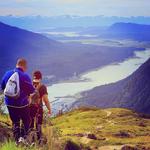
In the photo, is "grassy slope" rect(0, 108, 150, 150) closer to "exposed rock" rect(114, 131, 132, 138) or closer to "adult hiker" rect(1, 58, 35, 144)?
"exposed rock" rect(114, 131, 132, 138)

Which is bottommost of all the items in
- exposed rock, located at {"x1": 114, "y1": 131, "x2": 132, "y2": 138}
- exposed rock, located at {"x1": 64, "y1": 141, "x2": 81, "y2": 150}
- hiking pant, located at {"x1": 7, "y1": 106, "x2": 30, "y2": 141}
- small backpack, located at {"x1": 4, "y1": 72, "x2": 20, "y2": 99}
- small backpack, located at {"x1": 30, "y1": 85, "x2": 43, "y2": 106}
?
exposed rock, located at {"x1": 114, "y1": 131, "x2": 132, "y2": 138}

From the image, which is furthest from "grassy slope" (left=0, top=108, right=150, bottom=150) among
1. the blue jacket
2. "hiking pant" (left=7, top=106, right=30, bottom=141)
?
the blue jacket

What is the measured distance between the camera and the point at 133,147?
770 inches

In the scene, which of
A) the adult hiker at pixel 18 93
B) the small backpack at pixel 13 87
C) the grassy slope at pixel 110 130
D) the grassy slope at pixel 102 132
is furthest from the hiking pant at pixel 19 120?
the grassy slope at pixel 110 130

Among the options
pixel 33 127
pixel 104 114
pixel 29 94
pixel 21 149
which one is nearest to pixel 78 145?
pixel 33 127

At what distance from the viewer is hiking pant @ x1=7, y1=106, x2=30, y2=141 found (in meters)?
14.8

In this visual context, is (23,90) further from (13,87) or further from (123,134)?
(123,134)

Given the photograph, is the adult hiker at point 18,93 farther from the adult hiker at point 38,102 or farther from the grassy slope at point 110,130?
the grassy slope at point 110,130

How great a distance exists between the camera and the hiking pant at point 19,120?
583 inches

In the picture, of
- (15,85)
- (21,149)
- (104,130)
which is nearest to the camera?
(21,149)

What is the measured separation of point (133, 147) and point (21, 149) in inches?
344

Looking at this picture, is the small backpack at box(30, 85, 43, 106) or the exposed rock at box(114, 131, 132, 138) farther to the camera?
the exposed rock at box(114, 131, 132, 138)

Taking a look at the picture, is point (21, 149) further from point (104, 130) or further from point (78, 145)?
point (104, 130)

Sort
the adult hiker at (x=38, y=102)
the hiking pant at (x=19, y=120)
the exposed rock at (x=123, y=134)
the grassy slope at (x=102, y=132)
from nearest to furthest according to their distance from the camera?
the grassy slope at (x=102, y=132)
the hiking pant at (x=19, y=120)
the adult hiker at (x=38, y=102)
the exposed rock at (x=123, y=134)
